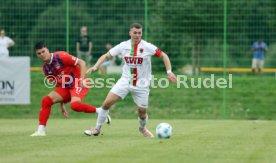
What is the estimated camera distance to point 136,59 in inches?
513

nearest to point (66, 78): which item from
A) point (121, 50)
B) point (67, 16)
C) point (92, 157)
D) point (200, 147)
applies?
point (121, 50)

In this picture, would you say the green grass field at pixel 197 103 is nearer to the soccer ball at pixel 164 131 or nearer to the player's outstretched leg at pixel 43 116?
the player's outstretched leg at pixel 43 116

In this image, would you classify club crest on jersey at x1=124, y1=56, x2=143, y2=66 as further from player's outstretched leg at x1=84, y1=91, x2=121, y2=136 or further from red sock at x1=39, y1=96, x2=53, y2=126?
red sock at x1=39, y1=96, x2=53, y2=126

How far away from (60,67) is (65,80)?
0.27 meters

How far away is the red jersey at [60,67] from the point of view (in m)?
13.6

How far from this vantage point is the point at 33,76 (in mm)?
23406

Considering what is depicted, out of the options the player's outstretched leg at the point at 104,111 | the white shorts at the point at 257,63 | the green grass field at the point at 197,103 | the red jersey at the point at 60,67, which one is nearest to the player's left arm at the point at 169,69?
the player's outstretched leg at the point at 104,111

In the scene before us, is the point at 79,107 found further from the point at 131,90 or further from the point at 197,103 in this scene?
the point at 197,103

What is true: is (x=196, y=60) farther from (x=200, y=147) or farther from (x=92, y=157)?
(x=92, y=157)

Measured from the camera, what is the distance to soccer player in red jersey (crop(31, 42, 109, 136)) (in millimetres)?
13516

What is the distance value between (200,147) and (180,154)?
3.75 ft

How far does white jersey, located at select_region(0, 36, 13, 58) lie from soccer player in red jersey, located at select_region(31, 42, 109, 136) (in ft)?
31.4

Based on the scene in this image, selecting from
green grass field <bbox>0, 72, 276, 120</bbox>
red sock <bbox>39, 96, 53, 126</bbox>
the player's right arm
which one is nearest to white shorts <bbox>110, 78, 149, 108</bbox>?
the player's right arm

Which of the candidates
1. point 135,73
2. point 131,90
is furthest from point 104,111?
point 135,73
